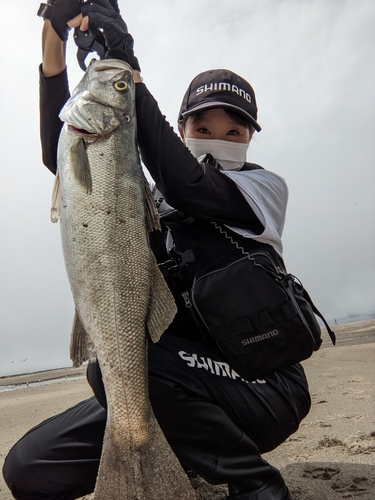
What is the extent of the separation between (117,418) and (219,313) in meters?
0.81

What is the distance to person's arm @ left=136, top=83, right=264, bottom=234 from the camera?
2357mm

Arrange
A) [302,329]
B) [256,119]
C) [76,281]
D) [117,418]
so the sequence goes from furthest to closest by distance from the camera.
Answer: [256,119] < [302,329] < [76,281] < [117,418]

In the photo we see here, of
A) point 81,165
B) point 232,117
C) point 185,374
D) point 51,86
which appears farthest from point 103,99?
point 185,374

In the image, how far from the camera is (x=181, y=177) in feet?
7.70

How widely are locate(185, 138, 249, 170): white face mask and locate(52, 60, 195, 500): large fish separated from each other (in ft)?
2.10

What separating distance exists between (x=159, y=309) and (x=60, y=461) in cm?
114

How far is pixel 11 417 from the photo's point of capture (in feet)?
23.6

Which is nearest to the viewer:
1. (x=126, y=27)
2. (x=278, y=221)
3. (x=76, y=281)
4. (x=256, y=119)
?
(x=76, y=281)

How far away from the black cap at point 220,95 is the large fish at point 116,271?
70 cm

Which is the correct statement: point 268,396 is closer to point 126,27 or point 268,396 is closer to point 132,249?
point 132,249

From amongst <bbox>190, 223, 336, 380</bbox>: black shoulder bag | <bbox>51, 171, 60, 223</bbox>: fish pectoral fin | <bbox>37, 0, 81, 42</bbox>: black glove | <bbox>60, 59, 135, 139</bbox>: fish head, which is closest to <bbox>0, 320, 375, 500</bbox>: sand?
<bbox>190, 223, 336, 380</bbox>: black shoulder bag

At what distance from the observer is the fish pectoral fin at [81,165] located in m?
2.23

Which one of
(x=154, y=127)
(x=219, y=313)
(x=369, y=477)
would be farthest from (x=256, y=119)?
(x=369, y=477)

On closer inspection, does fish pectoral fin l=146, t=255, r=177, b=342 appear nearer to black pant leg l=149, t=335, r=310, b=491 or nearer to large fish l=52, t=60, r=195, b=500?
large fish l=52, t=60, r=195, b=500
